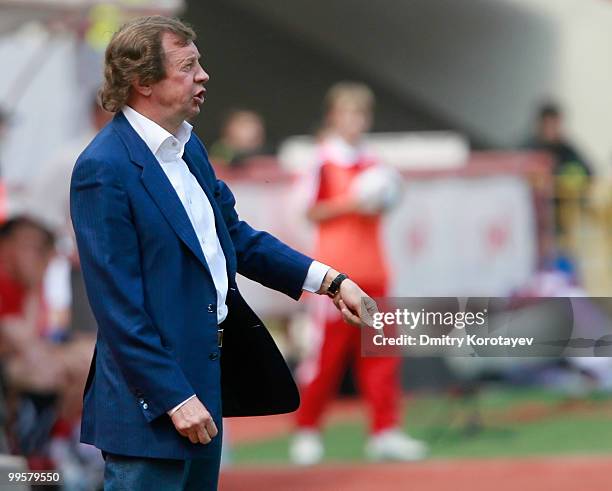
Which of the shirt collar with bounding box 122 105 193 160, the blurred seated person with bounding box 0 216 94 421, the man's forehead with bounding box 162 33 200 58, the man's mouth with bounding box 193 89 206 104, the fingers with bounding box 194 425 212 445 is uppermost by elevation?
the man's forehead with bounding box 162 33 200 58

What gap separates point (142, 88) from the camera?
341cm

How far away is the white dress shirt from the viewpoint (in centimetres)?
340

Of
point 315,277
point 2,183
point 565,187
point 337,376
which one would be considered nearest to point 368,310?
point 315,277

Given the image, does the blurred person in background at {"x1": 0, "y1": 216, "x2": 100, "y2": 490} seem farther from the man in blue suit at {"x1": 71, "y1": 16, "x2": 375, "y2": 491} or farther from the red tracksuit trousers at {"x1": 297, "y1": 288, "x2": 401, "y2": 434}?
the man in blue suit at {"x1": 71, "y1": 16, "x2": 375, "y2": 491}

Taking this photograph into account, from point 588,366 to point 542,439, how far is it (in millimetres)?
1604

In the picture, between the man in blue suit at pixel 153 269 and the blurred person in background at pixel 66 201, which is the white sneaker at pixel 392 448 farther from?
the man in blue suit at pixel 153 269

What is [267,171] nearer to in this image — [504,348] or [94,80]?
[94,80]

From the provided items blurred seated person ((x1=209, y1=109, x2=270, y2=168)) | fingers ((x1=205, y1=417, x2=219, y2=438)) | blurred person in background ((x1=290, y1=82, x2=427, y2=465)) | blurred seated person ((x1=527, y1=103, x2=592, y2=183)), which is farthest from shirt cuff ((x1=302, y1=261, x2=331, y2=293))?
blurred seated person ((x1=527, y1=103, x2=592, y2=183))

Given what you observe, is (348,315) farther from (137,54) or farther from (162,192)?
(137,54)

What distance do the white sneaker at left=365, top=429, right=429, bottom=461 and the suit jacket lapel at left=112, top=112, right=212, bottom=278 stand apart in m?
4.70

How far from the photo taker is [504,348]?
384 cm

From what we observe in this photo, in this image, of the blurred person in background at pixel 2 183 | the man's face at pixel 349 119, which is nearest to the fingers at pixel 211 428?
the blurred person in background at pixel 2 183

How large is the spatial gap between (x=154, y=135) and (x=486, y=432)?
19.3 feet

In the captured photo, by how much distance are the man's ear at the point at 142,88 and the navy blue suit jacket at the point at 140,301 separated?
82 millimetres
